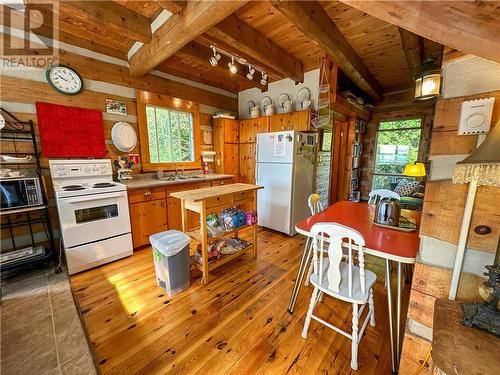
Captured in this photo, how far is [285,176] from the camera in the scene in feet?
10.1

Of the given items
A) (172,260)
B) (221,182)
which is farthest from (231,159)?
(172,260)

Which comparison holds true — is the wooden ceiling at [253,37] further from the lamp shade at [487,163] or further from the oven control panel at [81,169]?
the lamp shade at [487,163]

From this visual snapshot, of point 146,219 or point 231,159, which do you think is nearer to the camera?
point 146,219

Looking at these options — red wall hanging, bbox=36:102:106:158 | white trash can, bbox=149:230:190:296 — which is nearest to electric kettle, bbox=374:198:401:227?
white trash can, bbox=149:230:190:296

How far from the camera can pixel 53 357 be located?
122cm

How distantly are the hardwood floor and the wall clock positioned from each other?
2138mm

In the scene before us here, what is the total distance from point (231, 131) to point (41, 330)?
3.43 meters

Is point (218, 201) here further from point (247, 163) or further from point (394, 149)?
point (394, 149)

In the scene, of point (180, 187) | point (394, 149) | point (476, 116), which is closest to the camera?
point (476, 116)

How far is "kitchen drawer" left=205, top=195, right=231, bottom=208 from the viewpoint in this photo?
1977 millimetres

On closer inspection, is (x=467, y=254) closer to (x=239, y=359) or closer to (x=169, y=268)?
(x=239, y=359)

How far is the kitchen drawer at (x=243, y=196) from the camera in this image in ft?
7.37

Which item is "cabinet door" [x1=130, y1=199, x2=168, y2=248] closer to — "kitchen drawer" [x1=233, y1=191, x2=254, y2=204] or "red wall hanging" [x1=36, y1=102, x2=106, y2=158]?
"red wall hanging" [x1=36, y1=102, x2=106, y2=158]

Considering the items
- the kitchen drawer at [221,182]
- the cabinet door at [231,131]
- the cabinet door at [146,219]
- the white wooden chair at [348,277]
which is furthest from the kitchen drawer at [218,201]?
the cabinet door at [231,131]
